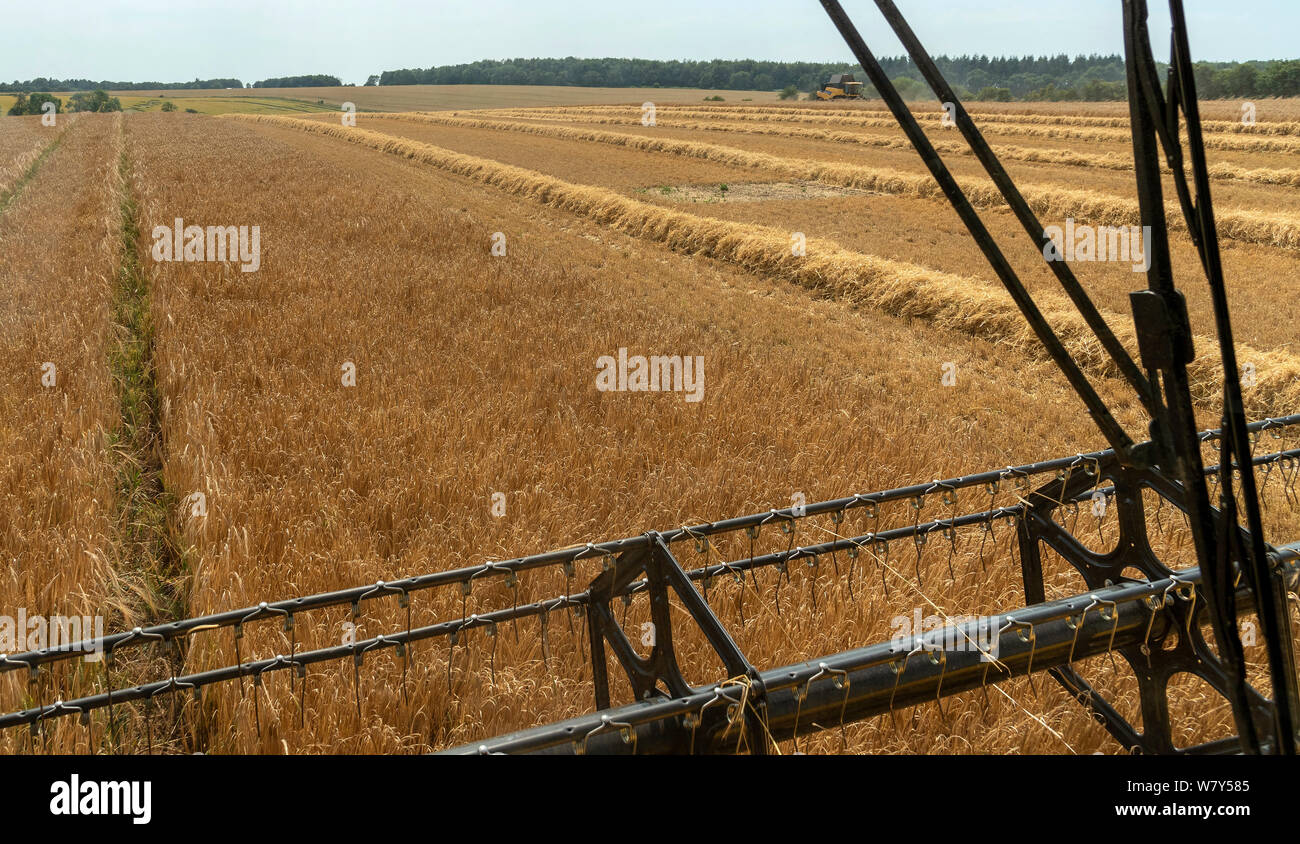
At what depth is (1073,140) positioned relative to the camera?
97.4 feet

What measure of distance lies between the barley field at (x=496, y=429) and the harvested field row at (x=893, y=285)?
48mm

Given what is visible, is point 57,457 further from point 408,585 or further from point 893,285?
point 893,285

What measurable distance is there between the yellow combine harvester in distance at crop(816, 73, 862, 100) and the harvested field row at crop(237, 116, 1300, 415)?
43469mm

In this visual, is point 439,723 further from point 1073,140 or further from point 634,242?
point 1073,140

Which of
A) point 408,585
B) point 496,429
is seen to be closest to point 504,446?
point 496,429

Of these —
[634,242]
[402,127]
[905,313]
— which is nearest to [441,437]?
[905,313]

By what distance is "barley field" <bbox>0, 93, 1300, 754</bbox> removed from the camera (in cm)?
267

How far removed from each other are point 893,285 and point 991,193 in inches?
356

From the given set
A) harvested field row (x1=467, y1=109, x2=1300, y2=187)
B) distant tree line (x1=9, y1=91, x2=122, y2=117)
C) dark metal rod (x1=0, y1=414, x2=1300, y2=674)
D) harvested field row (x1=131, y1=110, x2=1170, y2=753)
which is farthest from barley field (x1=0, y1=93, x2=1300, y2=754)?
distant tree line (x1=9, y1=91, x2=122, y2=117)

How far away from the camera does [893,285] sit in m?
10.6

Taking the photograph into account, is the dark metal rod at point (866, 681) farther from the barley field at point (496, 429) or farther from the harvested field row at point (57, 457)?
the harvested field row at point (57, 457)

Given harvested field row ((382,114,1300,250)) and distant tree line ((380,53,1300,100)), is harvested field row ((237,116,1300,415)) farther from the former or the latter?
distant tree line ((380,53,1300,100))

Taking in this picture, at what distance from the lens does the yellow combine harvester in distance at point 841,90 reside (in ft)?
187
